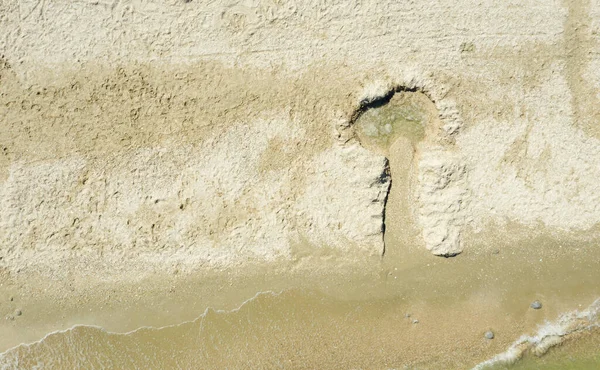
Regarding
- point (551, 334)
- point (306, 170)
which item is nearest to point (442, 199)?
point (306, 170)

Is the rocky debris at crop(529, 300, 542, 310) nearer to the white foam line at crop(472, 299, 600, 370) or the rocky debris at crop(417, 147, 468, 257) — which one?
the white foam line at crop(472, 299, 600, 370)

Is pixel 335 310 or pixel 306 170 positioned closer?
pixel 306 170

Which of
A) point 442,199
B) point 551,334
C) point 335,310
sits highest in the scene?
point 442,199

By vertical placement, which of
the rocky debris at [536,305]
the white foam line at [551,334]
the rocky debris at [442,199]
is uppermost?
the rocky debris at [442,199]

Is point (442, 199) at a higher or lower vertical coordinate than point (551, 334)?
higher

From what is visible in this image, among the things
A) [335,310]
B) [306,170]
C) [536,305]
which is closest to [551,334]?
[536,305]

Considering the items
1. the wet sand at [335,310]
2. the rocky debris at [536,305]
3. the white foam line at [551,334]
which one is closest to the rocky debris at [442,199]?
the wet sand at [335,310]

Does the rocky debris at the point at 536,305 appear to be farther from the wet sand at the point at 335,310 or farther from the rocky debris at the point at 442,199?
the rocky debris at the point at 442,199

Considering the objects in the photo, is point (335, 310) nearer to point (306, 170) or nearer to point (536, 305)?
point (306, 170)

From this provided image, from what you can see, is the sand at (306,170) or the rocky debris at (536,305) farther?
the rocky debris at (536,305)
